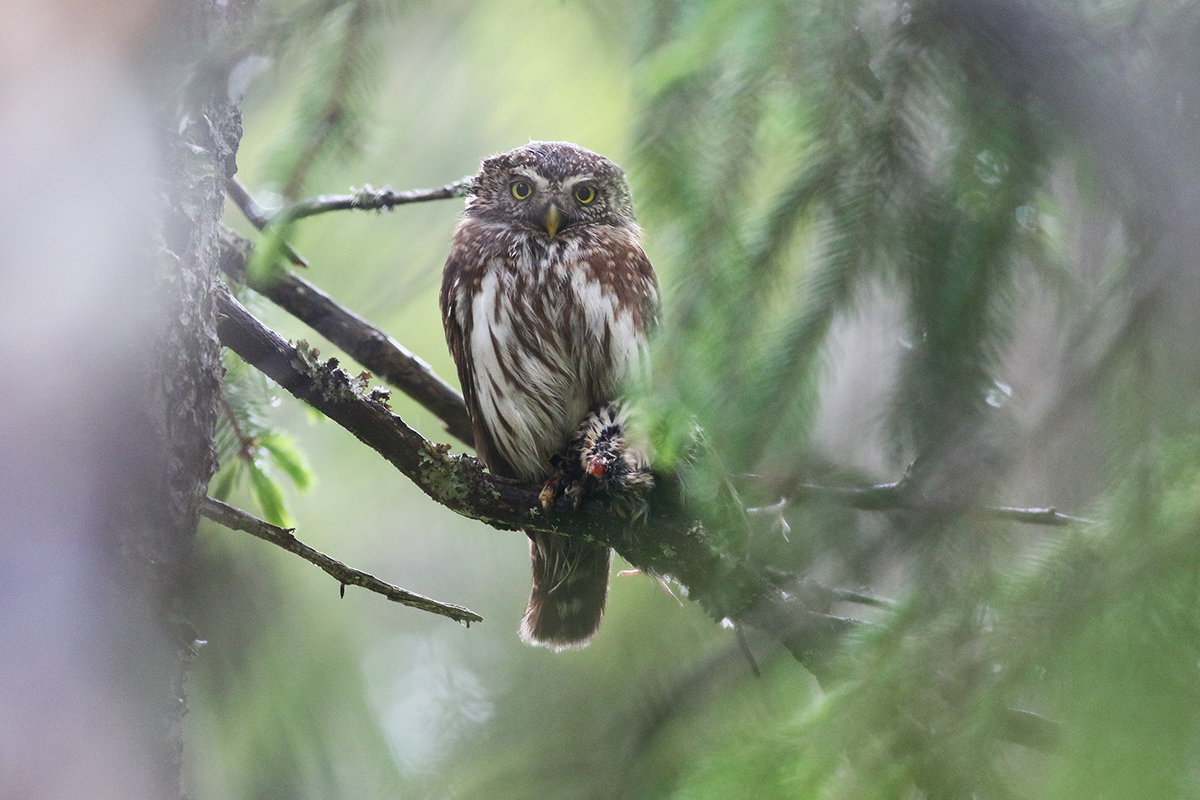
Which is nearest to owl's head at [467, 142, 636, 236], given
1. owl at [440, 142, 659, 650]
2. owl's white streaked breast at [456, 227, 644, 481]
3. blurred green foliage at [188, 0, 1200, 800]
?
owl at [440, 142, 659, 650]

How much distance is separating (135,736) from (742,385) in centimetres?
106

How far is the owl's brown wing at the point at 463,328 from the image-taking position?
2502mm

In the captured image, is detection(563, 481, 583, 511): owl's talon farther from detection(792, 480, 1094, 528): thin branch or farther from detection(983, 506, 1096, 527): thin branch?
detection(983, 506, 1096, 527): thin branch

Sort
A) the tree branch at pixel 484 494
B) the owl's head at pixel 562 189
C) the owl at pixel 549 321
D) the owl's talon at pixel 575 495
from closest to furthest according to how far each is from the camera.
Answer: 1. the tree branch at pixel 484 494
2. the owl's talon at pixel 575 495
3. the owl at pixel 549 321
4. the owl's head at pixel 562 189

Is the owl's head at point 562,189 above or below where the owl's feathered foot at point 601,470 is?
above

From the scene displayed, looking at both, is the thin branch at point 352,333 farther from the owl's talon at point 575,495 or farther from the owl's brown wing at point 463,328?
the owl's talon at point 575,495

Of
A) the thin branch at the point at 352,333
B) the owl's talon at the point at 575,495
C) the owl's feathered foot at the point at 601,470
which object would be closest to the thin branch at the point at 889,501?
the owl's feathered foot at the point at 601,470

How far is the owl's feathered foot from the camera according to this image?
181cm

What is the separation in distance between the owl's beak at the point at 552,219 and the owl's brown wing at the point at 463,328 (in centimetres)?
27

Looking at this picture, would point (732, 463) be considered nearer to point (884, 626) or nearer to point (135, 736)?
point (884, 626)

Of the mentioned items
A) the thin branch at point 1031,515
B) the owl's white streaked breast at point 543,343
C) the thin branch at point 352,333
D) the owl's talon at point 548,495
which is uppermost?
the thin branch at point 352,333

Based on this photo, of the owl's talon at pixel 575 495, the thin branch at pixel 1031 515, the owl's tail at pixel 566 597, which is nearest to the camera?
the thin branch at pixel 1031 515

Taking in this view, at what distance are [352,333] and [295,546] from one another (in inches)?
39.3

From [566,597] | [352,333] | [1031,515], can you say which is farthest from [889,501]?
[352,333]
